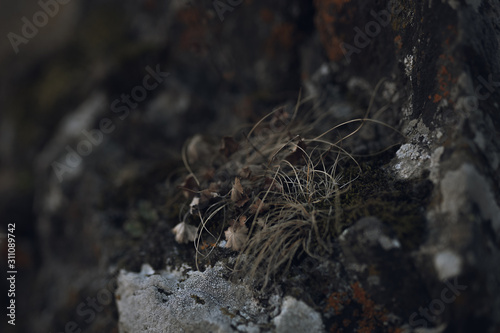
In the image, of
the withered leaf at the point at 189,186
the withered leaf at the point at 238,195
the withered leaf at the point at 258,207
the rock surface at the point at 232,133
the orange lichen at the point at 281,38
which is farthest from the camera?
the orange lichen at the point at 281,38

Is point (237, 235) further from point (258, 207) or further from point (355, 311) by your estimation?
point (355, 311)

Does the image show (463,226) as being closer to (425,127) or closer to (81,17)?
(425,127)

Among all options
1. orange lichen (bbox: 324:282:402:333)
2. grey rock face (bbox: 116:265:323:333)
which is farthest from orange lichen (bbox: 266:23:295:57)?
orange lichen (bbox: 324:282:402:333)

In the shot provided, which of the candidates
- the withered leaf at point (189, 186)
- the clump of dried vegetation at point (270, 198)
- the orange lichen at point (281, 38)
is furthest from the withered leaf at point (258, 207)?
the orange lichen at point (281, 38)

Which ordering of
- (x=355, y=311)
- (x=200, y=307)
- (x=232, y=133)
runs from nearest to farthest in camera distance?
(x=355, y=311) → (x=200, y=307) → (x=232, y=133)

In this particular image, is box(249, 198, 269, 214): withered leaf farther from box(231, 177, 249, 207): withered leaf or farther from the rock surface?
the rock surface

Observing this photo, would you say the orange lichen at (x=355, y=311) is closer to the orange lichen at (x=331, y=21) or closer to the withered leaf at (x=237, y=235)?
the withered leaf at (x=237, y=235)

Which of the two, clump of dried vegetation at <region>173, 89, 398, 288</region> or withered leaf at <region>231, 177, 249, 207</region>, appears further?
withered leaf at <region>231, 177, 249, 207</region>

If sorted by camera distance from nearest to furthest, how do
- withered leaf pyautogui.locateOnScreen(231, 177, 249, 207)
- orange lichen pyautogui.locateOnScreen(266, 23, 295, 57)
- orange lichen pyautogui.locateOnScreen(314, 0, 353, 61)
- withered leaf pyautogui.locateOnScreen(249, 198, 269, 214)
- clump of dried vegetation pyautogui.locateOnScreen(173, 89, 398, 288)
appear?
clump of dried vegetation pyautogui.locateOnScreen(173, 89, 398, 288), withered leaf pyautogui.locateOnScreen(249, 198, 269, 214), withered leaf pyautogui.locateOnScreen(231, 177, 249, 207), orange lichen pyautogui.locateOnScreen(314, 0, 353, 61), orange lichen pyautogui.locateOnScreen(266, 23, 295, 57)

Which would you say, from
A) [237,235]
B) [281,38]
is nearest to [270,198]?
[237,235]
